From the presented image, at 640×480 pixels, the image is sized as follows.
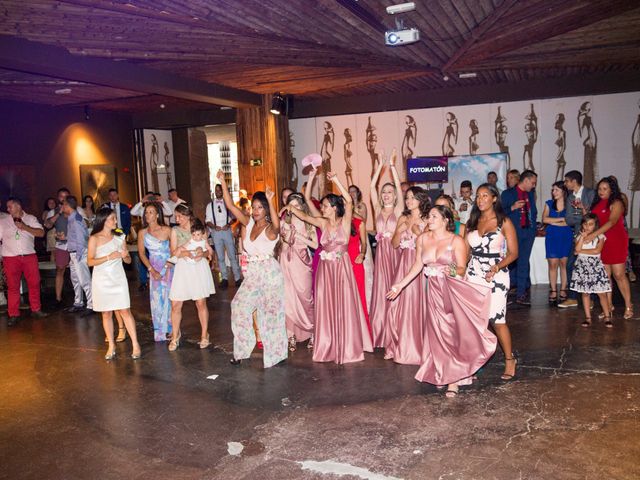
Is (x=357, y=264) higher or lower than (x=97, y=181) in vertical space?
lower

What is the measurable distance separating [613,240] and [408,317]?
110 inches

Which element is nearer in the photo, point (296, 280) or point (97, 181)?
point (296, 280)

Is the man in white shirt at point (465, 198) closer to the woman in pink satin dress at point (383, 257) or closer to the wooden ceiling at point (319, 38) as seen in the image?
the wooden ceiling at point (319, 38)

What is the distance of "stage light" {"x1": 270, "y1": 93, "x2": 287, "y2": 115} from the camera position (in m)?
11.3

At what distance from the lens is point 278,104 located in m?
11.4

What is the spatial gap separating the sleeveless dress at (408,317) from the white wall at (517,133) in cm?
753

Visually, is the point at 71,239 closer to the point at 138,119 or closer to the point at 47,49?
the point at 47,49

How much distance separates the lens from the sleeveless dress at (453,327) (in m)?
4.23

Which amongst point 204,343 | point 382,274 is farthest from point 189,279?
point 382,274

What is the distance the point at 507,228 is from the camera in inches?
179

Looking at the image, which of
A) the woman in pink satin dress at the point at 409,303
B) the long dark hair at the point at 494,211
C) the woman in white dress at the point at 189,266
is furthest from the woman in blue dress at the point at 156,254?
the long dark hair at the point at 494,211

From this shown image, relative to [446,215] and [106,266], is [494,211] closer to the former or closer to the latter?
[446,215]

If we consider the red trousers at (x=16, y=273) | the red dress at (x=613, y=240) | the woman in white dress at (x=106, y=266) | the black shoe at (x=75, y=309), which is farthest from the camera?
the black shoe at (x=75, y=309)

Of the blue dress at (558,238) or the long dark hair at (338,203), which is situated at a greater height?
the long dark hair at (338,203)
